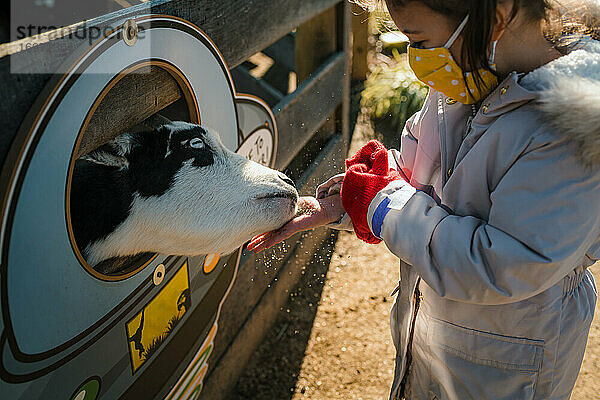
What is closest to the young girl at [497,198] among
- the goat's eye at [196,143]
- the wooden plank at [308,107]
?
the goat's eye at [196,143]

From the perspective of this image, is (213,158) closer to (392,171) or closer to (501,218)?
(392,171)

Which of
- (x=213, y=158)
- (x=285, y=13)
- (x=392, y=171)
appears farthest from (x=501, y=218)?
(x=285, y=13)

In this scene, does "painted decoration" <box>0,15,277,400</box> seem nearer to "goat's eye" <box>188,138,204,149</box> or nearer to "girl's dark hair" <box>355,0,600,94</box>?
"goat's eye" <box>188,138,204,149</box>

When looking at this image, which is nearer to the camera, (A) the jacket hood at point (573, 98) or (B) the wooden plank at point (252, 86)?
(A) the jacket hood at point (573, 98)

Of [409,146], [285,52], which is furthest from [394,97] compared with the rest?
[409,146]

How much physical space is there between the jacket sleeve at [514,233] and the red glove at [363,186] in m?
0.13

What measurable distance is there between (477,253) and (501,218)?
10 centimetres

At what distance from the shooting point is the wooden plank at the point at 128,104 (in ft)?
4.47

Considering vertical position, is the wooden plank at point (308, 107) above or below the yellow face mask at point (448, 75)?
below

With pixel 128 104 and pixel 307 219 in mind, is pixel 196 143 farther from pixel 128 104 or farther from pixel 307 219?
pixel 307 219

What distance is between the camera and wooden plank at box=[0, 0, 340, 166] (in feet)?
3.51

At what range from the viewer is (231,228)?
5.06 feet

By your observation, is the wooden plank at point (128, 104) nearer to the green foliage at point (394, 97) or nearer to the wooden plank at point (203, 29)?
the wooden plank at point (203, 29)

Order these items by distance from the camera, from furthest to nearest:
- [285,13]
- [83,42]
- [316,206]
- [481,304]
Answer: [285,13] < [316,206] < [481,304] < [83,42]
